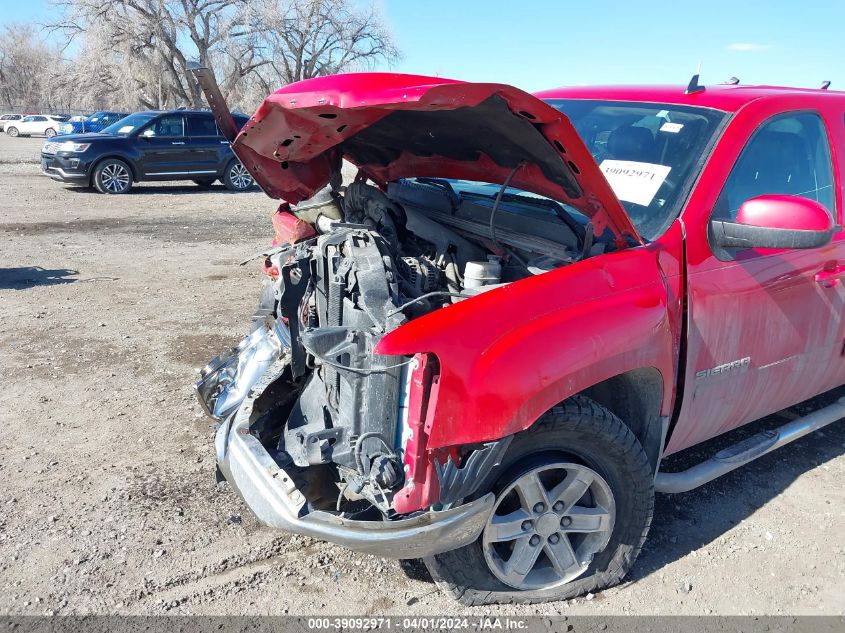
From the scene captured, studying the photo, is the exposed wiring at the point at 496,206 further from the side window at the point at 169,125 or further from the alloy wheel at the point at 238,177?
the alloy wheel at the point at 238,177

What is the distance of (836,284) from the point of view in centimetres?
344

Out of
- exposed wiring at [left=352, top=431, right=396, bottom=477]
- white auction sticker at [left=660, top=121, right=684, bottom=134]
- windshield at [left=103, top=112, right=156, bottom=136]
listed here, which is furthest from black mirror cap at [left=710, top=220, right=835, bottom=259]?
windshield at [left=103, top=112, right=156, bottom=136]

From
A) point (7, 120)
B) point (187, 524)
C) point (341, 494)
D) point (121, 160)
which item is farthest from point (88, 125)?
point (7, 120)

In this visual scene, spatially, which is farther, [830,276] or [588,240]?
[830,276]

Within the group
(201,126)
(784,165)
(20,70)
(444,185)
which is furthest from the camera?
(20,70)

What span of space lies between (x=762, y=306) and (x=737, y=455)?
2.50ft

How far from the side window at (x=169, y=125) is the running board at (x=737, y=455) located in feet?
46.3

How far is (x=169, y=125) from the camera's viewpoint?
15.0 m

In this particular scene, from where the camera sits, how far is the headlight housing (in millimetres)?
14330

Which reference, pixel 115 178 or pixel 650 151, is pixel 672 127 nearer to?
pixel 650 151

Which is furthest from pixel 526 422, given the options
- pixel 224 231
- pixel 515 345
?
pixel 224 231

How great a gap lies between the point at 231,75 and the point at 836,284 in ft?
134

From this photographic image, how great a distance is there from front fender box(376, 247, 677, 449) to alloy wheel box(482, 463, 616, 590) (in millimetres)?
393

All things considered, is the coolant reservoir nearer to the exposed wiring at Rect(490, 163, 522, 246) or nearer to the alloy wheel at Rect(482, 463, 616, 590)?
the exposed wiring at Rect(490, 163, 522, 246)
